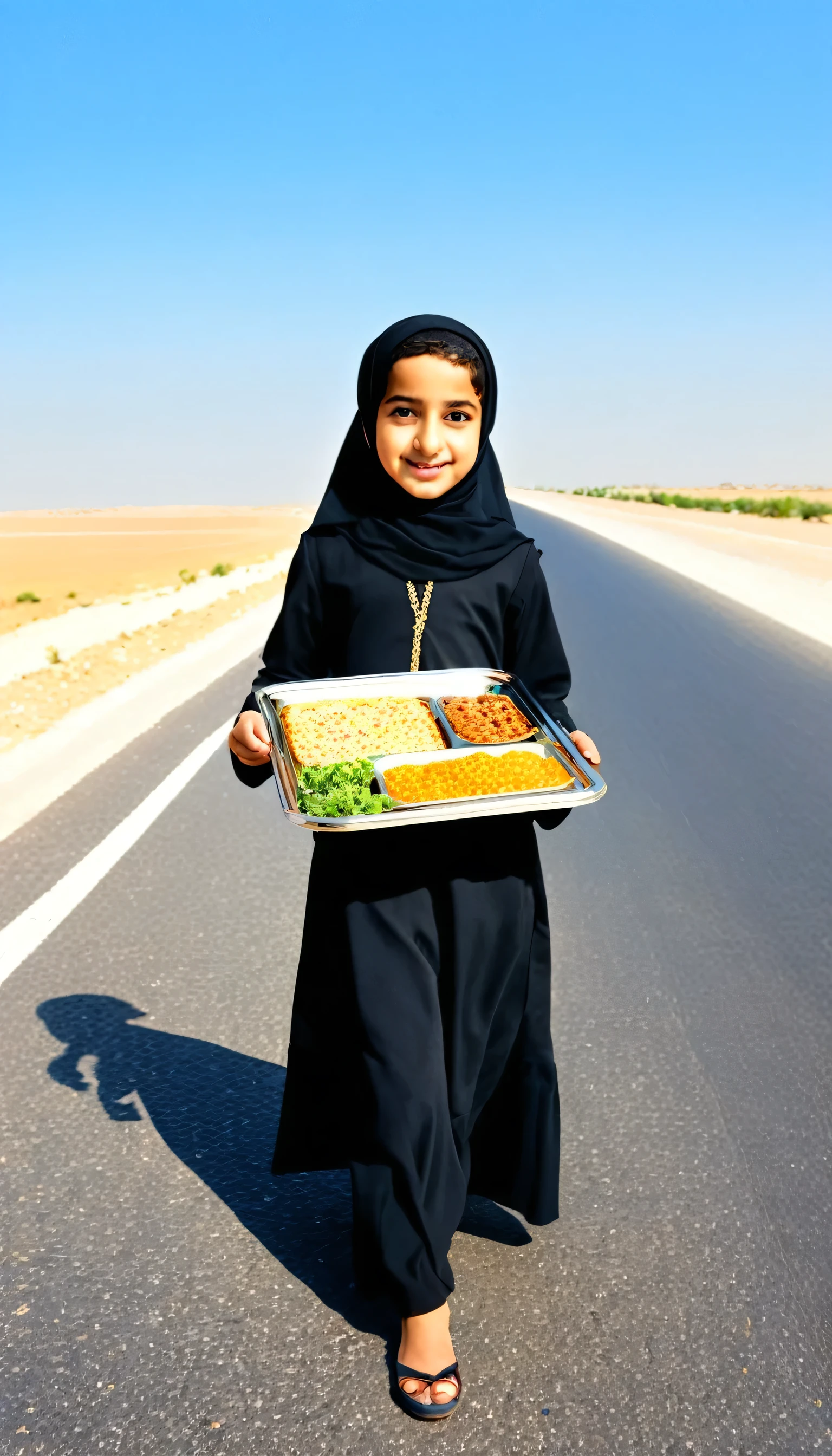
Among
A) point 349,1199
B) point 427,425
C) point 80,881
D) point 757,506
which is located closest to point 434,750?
point 427,425

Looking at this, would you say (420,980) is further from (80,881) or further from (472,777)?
(80,881)

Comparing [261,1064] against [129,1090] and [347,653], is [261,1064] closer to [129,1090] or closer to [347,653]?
[129,1090]

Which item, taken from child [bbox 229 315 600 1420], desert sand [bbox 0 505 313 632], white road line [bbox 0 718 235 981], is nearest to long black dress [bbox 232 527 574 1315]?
child [bbox 229 315 600 1420]

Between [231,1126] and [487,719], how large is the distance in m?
1.60

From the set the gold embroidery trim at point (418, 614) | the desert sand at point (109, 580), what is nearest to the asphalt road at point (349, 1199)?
the gold embroidery trim at point (418, 614)

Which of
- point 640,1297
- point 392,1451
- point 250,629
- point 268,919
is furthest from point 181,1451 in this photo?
point 250,629

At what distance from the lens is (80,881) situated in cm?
586

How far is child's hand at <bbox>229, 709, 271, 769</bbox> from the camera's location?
2764 millimetres

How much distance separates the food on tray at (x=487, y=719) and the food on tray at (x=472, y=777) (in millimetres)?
55

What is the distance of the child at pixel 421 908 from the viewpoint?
2664mm

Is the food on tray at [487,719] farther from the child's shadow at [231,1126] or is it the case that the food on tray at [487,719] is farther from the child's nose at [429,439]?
the child's shadow at [231,1126]

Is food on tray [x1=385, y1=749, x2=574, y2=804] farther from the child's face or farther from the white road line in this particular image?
the white road line

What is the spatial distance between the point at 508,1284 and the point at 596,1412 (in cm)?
46

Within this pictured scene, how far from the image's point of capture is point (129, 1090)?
3.92 m
